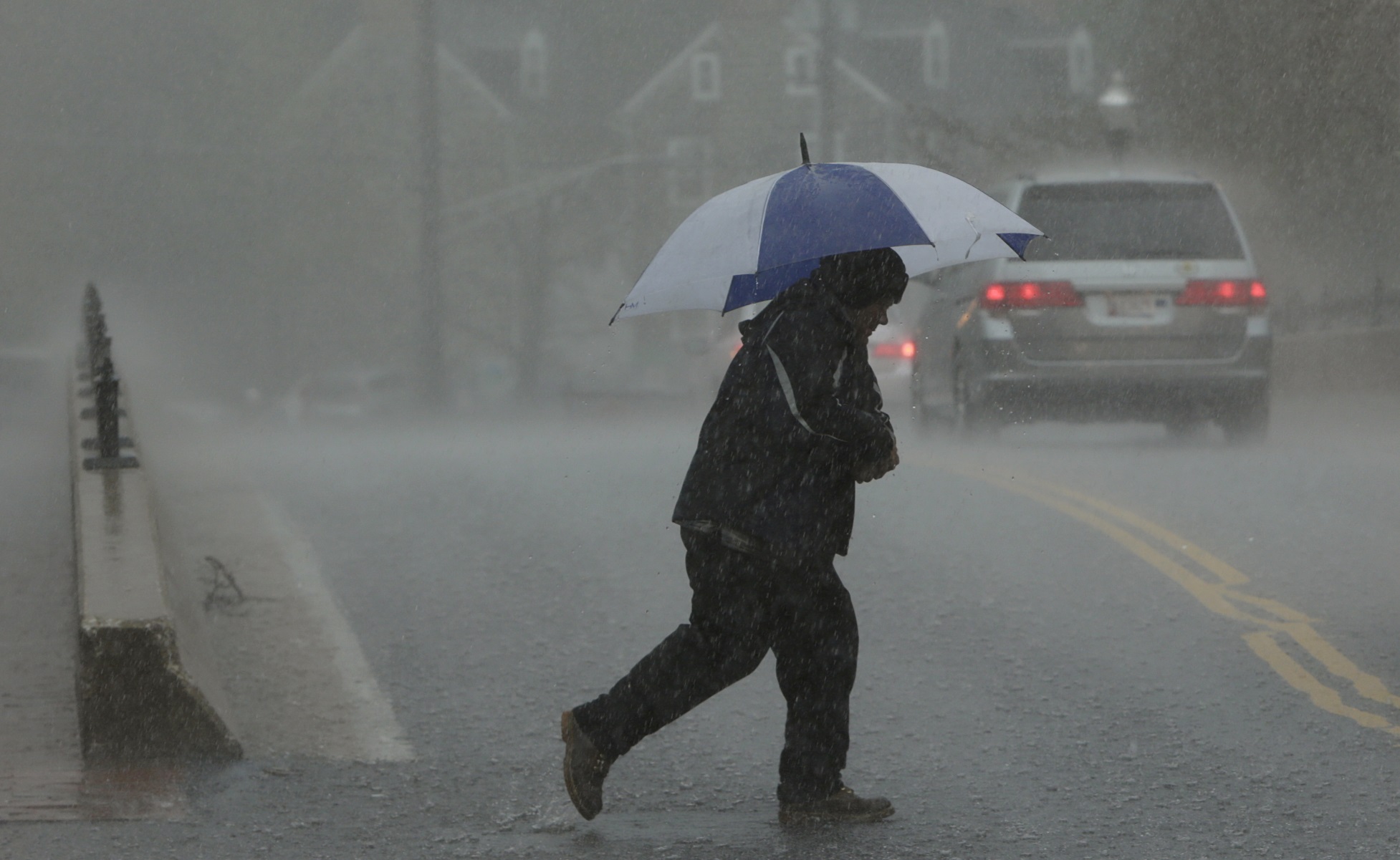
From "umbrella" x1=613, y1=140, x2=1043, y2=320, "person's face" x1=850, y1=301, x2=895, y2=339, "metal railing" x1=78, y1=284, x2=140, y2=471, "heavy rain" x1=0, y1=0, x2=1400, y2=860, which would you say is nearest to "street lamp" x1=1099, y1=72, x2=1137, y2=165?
"heavy rain" x1=0, y1=0, x2=1400, y2=860

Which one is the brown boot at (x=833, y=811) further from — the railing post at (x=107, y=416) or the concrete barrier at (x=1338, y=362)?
the concrete barrier at (x=1338, y=362)

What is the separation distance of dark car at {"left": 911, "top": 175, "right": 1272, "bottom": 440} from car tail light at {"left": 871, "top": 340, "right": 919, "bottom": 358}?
6.75 meters

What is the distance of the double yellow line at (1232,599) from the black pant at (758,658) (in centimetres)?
201

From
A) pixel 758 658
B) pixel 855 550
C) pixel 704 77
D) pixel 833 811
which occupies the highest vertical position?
pixel 704 77

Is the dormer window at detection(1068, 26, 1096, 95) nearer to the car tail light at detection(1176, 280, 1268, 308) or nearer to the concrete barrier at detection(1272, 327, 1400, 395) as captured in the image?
the concrete barrier at detection(1272, 327, 1400, 395)

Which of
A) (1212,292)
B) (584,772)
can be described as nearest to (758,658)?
(584,772)

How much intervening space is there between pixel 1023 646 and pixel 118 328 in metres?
50.7

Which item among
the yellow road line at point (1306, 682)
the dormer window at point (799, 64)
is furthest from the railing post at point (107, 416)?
the dormer window at point (799, 64)

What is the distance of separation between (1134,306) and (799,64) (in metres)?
45.9

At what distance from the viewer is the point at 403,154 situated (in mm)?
53719

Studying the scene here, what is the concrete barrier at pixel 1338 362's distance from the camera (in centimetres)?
1959

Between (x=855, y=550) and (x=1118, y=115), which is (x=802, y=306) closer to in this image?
(x=855, y=550)

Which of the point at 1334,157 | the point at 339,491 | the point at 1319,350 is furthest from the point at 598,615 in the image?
the point at 1334,157

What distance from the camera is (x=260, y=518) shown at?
40.7 ft
